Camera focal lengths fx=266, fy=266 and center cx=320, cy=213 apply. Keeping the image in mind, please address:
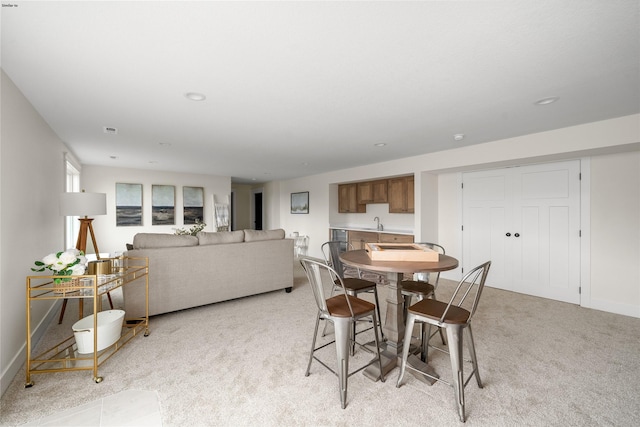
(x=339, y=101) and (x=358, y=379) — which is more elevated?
(x=339, y=101)

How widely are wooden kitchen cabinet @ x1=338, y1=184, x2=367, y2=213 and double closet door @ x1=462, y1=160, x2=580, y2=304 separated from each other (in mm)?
2452

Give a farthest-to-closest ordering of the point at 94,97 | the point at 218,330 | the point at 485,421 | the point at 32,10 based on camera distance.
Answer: the point at 218,330 < the point at 94,97 < the point at 485,421 < the point at 32,10

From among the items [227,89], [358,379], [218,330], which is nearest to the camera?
[358,379]

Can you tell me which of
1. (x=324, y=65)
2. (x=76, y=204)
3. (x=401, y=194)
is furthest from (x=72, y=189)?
(x=401, y=194)

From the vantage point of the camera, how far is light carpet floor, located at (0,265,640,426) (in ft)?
5.37

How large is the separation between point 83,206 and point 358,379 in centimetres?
326

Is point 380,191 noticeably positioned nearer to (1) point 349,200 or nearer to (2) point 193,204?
(1) point 349,200

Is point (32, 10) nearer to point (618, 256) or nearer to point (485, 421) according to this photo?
point (485, 421)

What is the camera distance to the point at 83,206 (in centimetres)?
288

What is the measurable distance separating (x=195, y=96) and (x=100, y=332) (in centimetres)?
215

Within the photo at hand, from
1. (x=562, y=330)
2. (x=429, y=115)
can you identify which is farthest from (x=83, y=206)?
(x=562, y=330)

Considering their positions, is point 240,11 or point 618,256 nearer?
point 240,11

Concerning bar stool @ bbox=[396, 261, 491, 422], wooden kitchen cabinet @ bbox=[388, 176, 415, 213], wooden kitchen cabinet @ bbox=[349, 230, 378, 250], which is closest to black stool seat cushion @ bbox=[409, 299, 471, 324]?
bar stool @ bbox=[396, 261, 491, 422]

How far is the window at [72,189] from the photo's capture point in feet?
15.5
